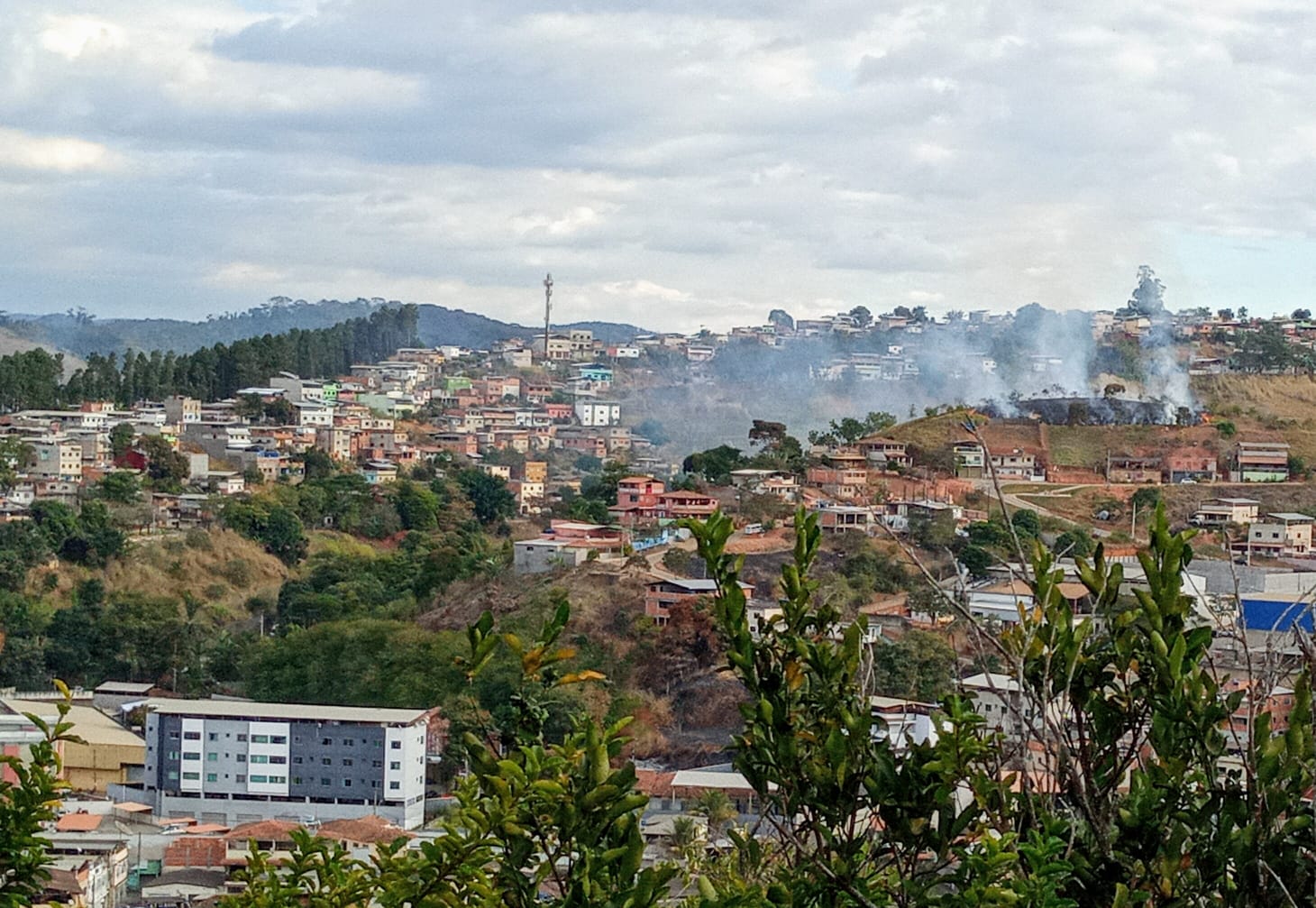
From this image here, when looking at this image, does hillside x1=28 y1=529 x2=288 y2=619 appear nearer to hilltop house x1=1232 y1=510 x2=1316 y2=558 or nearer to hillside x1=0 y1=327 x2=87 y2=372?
hilltop house x1=1232 y1=510 x2=1316 y2=558

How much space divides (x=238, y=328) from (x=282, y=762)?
56.0m

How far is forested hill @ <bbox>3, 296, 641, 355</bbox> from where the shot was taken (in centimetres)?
6178

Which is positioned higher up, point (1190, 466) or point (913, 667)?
point (1190, 466)

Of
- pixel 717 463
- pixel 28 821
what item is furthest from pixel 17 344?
pixel 28 821

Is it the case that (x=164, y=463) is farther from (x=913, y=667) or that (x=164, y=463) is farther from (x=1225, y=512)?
(x=1225, y=512)

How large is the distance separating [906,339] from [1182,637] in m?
40.3

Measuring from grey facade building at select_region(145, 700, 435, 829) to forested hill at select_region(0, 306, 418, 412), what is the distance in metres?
14.3

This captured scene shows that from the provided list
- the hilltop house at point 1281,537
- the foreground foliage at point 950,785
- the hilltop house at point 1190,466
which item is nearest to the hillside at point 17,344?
the hilltop house at point 1190,466

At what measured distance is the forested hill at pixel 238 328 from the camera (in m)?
61.8

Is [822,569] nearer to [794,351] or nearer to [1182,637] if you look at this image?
[1182,637]

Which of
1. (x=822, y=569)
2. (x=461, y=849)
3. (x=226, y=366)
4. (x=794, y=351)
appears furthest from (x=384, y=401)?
(x=461, y=849)

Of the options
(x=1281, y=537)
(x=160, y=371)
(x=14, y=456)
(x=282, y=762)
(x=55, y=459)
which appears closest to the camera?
(x=282, y=762)

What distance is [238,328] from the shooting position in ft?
221

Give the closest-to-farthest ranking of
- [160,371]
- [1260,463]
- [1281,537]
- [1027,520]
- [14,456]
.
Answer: [1027,520] → [1281,537] → [1260,463] → [14,456] → [160,371]
